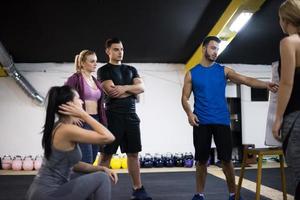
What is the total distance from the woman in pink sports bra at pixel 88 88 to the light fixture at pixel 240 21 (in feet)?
10.6

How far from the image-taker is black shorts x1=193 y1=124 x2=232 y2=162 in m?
2.83

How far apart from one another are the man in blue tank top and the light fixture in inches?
103

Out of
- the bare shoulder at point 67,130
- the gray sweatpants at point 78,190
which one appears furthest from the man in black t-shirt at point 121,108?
the bare shoulder at point 67,130

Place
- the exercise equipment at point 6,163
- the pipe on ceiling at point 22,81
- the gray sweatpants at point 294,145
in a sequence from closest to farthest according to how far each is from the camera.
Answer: the gray sweatpants at point 294,145
the pipe on ceiling at point 22,81
the exercise equipment at point 6,163

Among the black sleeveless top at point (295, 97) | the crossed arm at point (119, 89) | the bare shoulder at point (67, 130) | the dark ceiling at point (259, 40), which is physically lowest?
the bare shoulder at point (67, 130)

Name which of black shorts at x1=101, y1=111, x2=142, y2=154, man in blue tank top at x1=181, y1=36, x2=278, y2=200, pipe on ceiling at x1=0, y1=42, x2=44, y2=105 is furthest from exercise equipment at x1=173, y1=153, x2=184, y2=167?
man in blue tank top at x1=181, y1=36, x2=278, y2=200

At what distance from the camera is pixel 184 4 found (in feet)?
17.1

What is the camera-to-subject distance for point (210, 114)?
2865mm

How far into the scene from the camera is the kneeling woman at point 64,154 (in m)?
1.81

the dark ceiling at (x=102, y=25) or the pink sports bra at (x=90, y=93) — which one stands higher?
the dark ceiling at (x=102, y=25)

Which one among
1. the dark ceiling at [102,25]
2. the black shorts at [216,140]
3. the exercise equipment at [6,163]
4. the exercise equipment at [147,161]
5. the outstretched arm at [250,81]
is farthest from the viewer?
the exercise equipment at [147,161]

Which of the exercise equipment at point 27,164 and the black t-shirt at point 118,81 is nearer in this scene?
the black t-shirt at point 118,81

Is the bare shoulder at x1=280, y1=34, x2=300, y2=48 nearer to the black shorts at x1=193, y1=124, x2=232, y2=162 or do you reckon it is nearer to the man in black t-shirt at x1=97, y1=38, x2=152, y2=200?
the black shorts at x1=193, y1=124, x2=232, y2=162

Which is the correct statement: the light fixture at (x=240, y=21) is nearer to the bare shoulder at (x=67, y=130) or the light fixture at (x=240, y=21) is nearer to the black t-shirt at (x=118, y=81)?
the black t-shirt at (x=118, y=81)
